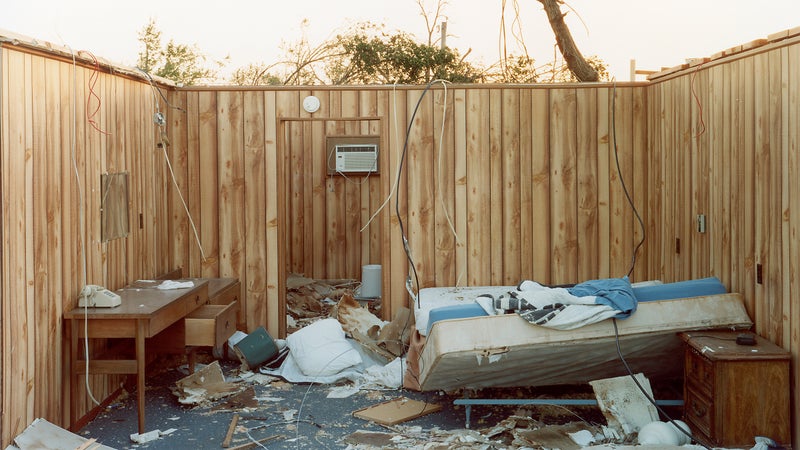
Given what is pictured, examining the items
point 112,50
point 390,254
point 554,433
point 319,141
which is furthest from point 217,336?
point 112,50

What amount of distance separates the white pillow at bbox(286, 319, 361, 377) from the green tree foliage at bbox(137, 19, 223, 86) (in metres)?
7.48

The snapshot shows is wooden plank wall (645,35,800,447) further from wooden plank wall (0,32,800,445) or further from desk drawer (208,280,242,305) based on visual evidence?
desk drawer (208,280,242,305)

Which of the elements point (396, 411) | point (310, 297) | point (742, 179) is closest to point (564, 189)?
point (742, 179)

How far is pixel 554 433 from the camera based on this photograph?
4.86m

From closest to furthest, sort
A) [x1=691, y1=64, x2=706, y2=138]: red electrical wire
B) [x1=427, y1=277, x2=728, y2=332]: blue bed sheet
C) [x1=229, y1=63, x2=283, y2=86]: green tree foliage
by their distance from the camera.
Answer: [x1=427, y1=277, x2=728, y2=332]: blue bed sheet < [x1=691, y1=64, x2=706, y2=138]: red electrical wire < [x1=229, y1=63, x2=283, y2=86]: green tree foliage

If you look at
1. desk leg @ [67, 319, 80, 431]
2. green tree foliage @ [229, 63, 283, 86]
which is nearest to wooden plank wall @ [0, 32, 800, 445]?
desk leg @ [67, 319, 80, 431]

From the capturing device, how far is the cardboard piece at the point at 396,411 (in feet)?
17.4

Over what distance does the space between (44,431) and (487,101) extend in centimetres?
436

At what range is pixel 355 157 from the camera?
1025 centimetres

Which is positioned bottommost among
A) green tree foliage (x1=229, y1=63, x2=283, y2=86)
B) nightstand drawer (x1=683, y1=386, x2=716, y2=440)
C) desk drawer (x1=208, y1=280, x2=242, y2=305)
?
nightstand drawer (x1=683, y1=386, x2=716, y2=440)

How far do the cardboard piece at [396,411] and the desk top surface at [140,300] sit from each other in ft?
4.81

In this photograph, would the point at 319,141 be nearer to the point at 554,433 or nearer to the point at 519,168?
the point at 519,168

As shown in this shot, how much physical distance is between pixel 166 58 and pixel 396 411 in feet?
31.3

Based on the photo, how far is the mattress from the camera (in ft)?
15.8
